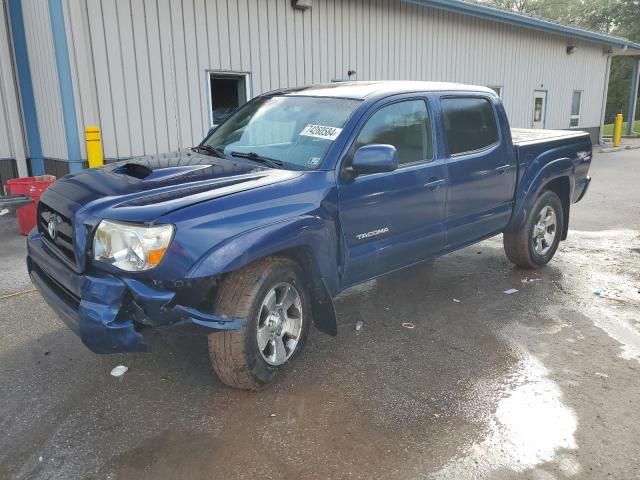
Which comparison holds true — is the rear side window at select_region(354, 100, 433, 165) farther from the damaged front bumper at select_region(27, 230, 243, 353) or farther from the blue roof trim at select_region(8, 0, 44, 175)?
the blue roof trim at select_region(8, 0, 44, 175)

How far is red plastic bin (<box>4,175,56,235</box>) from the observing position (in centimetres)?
671

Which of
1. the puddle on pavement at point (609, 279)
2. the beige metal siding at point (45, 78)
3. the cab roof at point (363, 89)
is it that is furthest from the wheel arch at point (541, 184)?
the beige metal siding at point (45, 78)

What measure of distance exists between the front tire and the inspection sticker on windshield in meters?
0.95

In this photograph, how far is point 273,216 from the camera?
3.05 meters

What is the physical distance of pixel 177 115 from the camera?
29.3 ft

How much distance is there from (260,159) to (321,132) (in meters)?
0.47

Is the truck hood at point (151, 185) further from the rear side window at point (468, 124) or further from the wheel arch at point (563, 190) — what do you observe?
the wheel arch at point (563, 190)

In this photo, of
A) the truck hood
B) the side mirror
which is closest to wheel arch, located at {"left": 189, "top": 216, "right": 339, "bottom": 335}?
the truck hood

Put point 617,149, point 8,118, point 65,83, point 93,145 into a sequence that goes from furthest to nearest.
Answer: point 617,149 < point 8,118 < point 65,83 < point 93,145

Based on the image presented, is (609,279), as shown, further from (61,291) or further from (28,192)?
(28,192)

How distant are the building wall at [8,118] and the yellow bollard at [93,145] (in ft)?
7.64

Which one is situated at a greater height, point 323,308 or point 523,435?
point 323,308

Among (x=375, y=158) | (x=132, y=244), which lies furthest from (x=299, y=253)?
(x=132, y=244)

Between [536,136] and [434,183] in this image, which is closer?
[434,183]
